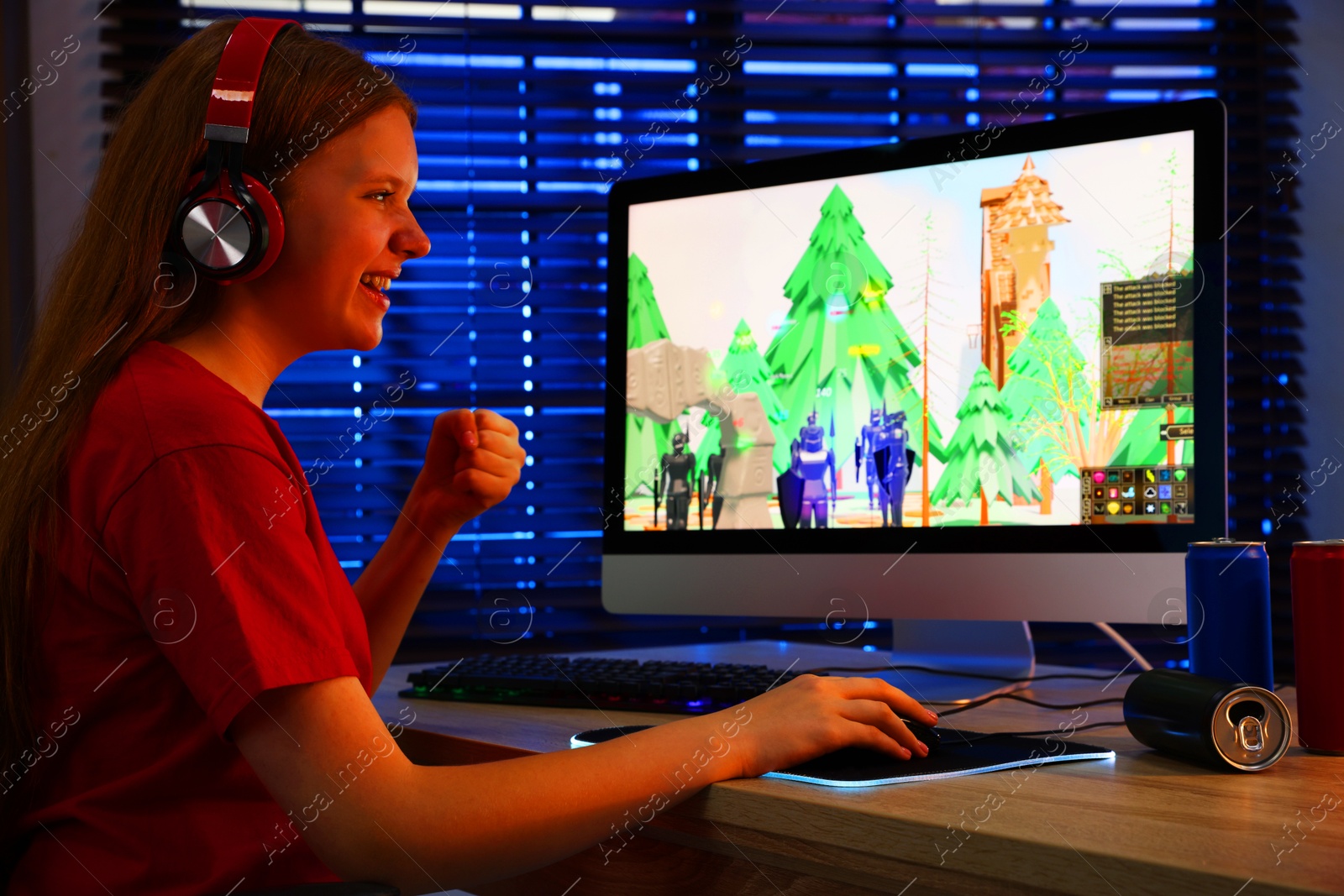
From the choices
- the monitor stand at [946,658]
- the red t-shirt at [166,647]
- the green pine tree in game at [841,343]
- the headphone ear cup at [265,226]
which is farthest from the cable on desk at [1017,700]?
the headphone ear cup at [265,226]

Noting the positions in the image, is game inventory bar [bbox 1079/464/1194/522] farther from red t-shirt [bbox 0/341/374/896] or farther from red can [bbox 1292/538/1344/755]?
red t-shirt [bbox 0/341/374/896]

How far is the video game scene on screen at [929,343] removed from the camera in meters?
1.07

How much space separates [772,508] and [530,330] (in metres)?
0.83

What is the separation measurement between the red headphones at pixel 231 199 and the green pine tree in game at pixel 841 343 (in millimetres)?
615

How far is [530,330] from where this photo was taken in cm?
193

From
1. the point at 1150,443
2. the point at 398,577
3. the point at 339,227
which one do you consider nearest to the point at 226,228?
the point at 339,227

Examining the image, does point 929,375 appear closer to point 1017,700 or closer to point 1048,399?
point 1048,399

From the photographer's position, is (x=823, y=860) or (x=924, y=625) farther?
(x=924, y=625)

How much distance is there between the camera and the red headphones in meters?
0.78

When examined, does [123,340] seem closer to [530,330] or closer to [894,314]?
[894,314]

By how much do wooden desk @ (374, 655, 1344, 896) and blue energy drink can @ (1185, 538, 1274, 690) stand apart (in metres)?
0.07

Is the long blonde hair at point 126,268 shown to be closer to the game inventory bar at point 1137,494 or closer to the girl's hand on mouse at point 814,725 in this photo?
the girl's hand on mouse at point 814,725

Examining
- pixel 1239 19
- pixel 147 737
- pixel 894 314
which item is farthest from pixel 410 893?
pixel 1239 19

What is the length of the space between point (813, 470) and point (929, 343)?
20cm
